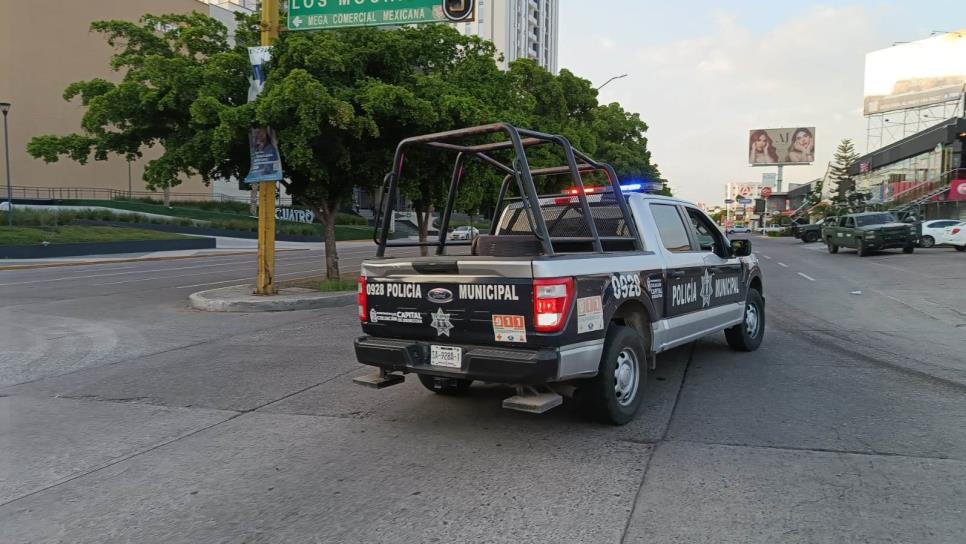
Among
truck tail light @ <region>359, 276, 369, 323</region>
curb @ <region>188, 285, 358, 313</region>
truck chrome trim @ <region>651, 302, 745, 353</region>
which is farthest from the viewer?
curb @ <region>188, 285, 358, 313</region>

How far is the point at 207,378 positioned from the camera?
24.8 ft

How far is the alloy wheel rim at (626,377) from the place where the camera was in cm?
537

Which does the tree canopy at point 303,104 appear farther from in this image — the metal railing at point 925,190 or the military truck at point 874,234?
the metal railing at point 925,190

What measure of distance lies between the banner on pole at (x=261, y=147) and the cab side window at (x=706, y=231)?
27.7 feet

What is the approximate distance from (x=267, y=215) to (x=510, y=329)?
33.9 ft

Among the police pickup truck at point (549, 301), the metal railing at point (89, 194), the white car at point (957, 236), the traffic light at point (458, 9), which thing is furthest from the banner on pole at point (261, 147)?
the metal railing at point (89, 194)

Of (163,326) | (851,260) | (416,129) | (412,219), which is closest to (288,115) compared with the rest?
(416,129)

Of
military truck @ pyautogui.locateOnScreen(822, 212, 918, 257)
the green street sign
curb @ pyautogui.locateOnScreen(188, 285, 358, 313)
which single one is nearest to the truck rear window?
the green street sign

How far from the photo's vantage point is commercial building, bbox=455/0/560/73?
340 ft

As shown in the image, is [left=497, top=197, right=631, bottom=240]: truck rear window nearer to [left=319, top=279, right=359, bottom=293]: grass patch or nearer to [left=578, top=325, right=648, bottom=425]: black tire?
[left=578, top=325, right=648, bottom=425]: black tire

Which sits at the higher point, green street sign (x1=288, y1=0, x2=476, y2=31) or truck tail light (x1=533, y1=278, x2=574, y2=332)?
green street sign (x1=288, y1=0, x2=476, y2=31)

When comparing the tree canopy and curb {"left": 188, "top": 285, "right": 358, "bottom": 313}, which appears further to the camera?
curb {"left": 188, "top": 285, "right": 358, "bottom": 313}

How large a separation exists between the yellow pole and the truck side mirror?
9324 millimetres

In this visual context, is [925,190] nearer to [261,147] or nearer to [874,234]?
[874,234]
